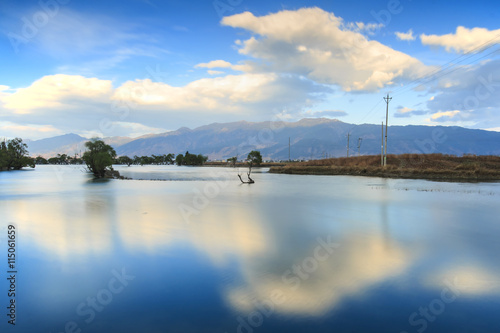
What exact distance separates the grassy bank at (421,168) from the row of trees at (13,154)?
87.5 metres

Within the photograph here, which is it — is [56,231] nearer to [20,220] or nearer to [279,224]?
[20,220]

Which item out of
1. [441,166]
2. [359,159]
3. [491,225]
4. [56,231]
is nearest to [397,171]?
[441,166]

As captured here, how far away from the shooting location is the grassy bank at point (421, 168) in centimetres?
4719

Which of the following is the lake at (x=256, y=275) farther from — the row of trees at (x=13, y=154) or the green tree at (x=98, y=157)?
the row of trees at (x=13, y=154)

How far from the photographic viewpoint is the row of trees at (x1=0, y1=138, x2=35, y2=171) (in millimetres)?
97625

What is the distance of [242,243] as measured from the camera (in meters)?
12.4

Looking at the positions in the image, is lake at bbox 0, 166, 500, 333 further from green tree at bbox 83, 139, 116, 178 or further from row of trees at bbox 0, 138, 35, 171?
row of trees at bbox 0, 138, 35, 171

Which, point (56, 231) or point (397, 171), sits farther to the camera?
point (397, 171)

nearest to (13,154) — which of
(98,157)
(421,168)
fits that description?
(98,157)

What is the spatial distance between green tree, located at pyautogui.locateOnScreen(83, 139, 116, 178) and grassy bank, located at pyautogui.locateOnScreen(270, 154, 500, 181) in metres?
42.8

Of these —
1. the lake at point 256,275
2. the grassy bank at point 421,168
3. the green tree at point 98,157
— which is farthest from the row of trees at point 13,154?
the lake at point 256,275

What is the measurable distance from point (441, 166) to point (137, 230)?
57248 millimetres

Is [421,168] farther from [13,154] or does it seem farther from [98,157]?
[13,154]

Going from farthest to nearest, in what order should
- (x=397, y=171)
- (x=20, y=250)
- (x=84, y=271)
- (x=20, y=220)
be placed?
(x=397, y=171)
(x=20, y=220)
(x=20, y=250)
(x=84, y=271)
